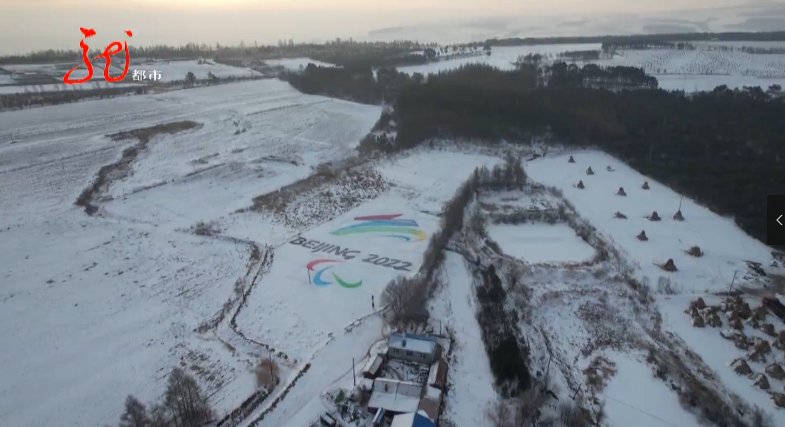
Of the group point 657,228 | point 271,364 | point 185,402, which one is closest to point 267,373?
point 271,364

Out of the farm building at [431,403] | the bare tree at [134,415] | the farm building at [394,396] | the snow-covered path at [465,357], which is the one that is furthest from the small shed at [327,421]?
A: the bare tree at [134,415]

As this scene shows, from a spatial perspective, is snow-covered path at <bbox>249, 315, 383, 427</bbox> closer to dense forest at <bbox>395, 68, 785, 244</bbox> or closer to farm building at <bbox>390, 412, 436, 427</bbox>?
farm building at <bbox>390, 412, 436, 427</bbox>

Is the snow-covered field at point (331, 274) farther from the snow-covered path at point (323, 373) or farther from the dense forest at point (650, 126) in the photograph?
the dense forest at point (650, 126)

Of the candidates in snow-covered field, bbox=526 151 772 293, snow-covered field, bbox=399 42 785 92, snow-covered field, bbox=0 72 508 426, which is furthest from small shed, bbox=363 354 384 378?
snow-covered field, bbox=399 42 785 92

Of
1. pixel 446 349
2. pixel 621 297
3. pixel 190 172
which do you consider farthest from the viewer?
pixel 190 172

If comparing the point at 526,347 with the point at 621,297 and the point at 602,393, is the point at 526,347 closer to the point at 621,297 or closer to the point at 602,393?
the point at 602,393

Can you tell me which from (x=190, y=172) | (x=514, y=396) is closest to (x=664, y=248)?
(x=514, y=396)

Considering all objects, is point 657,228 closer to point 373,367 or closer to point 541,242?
point 541,242
